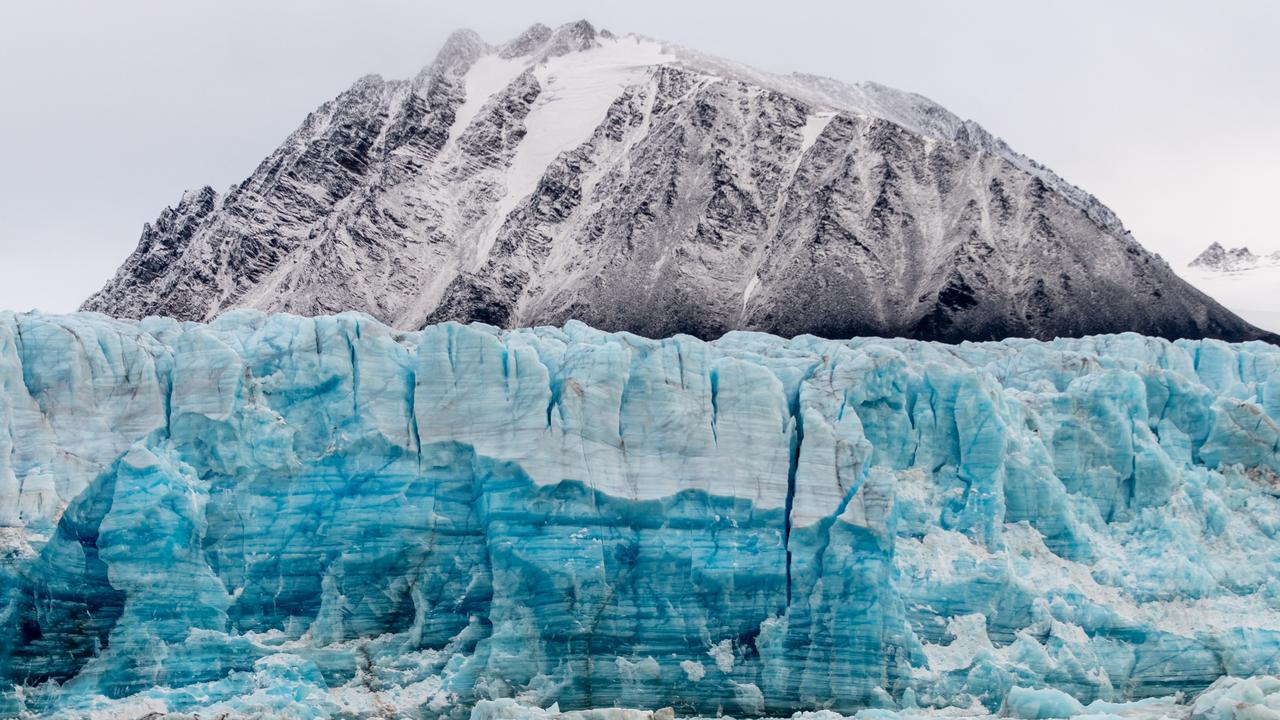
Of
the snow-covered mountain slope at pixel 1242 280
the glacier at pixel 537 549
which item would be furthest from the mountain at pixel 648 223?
the glacier at pixel 537 549

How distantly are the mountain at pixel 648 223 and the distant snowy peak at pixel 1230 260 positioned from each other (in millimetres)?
17292

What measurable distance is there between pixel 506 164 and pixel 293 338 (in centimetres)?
5525

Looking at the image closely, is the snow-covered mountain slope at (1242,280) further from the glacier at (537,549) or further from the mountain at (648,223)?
the glacier at (537,549)

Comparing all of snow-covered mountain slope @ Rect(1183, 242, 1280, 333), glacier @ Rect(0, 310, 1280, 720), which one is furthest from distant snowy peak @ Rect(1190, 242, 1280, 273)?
glacier @ Rect(0, 310, 1280, 720)

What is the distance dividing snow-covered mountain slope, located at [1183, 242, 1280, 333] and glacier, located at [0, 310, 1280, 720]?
59.0m

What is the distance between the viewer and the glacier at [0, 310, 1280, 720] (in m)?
23.2

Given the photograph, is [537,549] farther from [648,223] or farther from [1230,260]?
[1230,260]

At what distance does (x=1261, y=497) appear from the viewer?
92.7 feet

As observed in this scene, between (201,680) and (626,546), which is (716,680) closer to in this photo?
(626,546)

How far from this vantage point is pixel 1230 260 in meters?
96.2

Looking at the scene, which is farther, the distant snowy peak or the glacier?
the distant snowy peak

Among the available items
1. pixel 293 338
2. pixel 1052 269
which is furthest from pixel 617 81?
pixel 293 338

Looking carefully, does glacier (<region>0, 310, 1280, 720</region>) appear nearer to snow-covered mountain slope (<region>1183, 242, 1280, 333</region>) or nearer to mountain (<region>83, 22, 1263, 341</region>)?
mountain (<region>83, 22, 1263, 341</region>)

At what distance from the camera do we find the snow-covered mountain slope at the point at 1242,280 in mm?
82938
